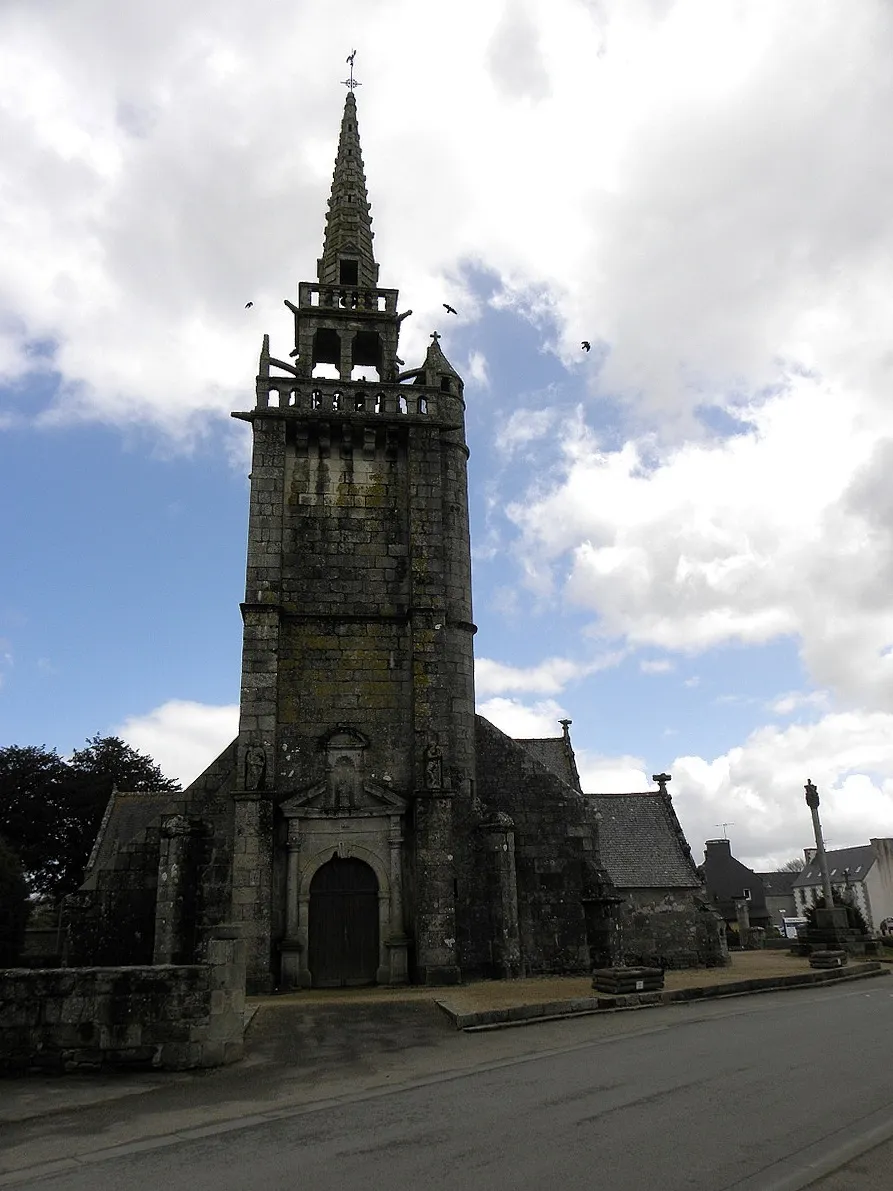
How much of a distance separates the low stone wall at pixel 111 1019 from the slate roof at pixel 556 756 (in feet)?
77.5

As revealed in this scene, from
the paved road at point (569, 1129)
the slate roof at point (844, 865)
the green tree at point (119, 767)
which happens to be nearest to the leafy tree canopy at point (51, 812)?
the green tree at point (119, 767)

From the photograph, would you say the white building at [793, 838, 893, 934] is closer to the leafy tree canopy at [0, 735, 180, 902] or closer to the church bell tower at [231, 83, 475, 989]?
the leafy tree canopy at [0, 735, 180, 902]

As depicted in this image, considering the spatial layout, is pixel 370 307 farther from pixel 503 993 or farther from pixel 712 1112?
pixel 712 1112

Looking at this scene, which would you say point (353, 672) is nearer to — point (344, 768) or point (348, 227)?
point (344, 768)

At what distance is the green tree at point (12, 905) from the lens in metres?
25.0

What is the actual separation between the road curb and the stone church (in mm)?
2480

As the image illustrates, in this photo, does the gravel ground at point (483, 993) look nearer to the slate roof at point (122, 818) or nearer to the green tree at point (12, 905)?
the green tree at point (12, 905)

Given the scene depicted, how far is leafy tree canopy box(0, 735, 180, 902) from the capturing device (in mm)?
39125

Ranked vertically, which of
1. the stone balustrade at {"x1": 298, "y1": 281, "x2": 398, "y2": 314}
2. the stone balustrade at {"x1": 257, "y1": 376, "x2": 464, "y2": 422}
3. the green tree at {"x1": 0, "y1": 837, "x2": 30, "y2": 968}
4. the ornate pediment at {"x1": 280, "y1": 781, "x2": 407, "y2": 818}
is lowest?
the green tree at {"x1": 0, "y1": 837, "x2": 30, "y2": 968}

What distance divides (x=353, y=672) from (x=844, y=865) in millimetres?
66326

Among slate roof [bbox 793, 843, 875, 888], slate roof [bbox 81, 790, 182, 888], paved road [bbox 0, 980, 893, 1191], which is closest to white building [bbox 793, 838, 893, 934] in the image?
slate roof [bbox 793, 843, 875, 888]

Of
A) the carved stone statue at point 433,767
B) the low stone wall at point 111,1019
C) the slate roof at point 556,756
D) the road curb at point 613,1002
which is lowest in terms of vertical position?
the road curb at point 613,1002

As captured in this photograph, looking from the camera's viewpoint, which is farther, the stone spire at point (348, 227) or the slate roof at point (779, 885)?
the slate roof at point (779, 885)

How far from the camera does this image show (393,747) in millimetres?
17266
